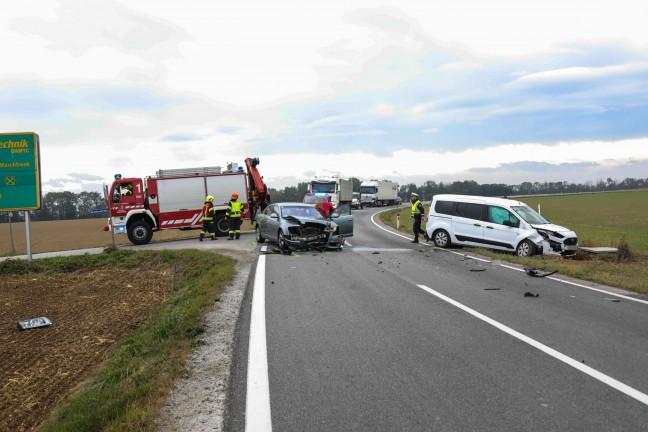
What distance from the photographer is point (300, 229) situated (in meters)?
16.4

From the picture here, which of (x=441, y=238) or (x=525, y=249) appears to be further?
(x=441, y=238)

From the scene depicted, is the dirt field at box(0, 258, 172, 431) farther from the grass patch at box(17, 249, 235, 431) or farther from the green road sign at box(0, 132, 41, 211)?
the green road sign at box(0, 132, 41, 211)

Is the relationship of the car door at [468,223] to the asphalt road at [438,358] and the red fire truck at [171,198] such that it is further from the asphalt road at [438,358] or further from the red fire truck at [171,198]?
the red fire truck at [171,198]

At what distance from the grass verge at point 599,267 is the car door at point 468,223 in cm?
37

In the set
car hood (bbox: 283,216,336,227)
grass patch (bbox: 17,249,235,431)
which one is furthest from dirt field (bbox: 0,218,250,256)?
grass patch (bbox: 17,249,235,431)

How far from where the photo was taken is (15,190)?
1762 centimetres

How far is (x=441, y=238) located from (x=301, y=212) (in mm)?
5115

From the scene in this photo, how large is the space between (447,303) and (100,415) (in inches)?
214

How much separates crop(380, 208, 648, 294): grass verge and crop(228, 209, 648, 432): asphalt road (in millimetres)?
1059

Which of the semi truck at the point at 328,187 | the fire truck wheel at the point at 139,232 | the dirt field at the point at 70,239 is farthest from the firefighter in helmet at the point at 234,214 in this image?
the semi truck at the point at 328,187

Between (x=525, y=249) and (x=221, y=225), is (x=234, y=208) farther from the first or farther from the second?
(x=525, y=249)

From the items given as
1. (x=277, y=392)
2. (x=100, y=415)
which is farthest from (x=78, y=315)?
(x=277, y=392)

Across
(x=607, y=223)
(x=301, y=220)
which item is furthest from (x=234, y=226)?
(x=607, y=223)

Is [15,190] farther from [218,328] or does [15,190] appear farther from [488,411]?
[488,411]
